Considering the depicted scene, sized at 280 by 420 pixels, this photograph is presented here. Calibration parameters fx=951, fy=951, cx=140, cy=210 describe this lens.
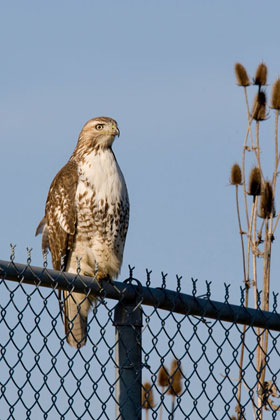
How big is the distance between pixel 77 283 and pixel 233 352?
2.92 ft

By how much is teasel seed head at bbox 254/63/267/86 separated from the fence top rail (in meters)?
3.10

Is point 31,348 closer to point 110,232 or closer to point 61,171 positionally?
point 110,232

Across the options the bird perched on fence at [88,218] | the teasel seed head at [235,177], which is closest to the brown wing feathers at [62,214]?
the bird perched on fence at [88,218]

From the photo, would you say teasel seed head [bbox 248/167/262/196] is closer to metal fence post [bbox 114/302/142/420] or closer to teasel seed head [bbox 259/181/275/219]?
teasel seed head [bbox 259/181/275/219]

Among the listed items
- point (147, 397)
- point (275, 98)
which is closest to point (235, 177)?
point (275, 98)

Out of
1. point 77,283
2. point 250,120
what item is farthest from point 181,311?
point 250,120

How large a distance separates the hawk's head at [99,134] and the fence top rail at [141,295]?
2.23 metres

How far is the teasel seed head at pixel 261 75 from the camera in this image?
7.15 m

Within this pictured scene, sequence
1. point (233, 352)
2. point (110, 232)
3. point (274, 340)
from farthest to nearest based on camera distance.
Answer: point (110, 232)
point (274, 340)
point (233, 352)

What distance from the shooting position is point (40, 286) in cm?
343

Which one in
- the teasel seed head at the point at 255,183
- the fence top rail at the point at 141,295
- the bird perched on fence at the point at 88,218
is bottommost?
the fence top rail at the point at 141,295

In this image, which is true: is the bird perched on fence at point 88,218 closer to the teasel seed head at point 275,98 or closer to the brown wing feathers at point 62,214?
the brown wing feathers at point 62,214

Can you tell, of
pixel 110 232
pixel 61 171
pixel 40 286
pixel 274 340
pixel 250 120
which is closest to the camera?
pixel 40 286

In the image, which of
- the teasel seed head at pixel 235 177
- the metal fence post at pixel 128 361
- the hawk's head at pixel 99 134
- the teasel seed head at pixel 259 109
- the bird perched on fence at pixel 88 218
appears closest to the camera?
the metal fence post at pixel 128 361
